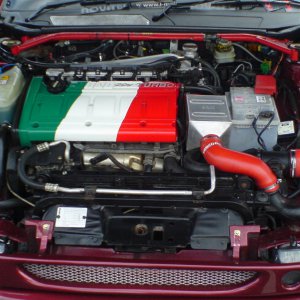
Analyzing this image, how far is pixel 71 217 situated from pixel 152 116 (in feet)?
1.94

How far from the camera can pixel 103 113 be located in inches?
87.7

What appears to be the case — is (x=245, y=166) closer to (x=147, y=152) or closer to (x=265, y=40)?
(x=147, y=152)

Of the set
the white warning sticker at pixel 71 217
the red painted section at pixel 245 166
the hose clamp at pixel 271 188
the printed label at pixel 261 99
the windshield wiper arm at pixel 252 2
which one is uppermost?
the windshield wiper arm at pixel 252 2

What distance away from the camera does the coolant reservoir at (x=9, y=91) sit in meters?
2.31

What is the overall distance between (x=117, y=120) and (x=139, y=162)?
22 centimetres

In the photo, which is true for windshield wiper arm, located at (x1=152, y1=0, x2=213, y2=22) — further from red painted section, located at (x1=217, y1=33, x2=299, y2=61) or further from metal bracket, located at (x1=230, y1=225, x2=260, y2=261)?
metal bracket, located at (x1=230, y1=225, x2=260, y2=261)

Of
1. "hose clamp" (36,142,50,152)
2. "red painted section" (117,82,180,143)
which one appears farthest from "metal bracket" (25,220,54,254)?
"red painted section" (117,82,180,143)

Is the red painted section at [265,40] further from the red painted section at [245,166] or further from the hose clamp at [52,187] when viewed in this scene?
the hose clamp at [52,187]

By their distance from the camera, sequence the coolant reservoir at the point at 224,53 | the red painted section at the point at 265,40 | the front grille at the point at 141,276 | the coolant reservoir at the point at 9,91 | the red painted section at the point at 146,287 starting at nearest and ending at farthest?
the red painted section at the point at 146,287 < the front grille at the point at 141,276 < the coolant reservoir at the point at 9,91 < the red painted section at the point at 265,40 < the coolant reservoir at the point at 224,53

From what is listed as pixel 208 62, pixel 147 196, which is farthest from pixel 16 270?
pixel 208 62

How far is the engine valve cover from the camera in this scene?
7.00 feet

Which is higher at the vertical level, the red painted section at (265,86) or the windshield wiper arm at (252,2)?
the windshield wiper arm at (252,2)

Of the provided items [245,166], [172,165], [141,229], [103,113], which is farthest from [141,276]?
[103,113]

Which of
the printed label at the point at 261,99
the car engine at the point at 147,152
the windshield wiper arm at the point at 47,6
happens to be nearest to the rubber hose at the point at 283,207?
the car engine at the point at 147,152
